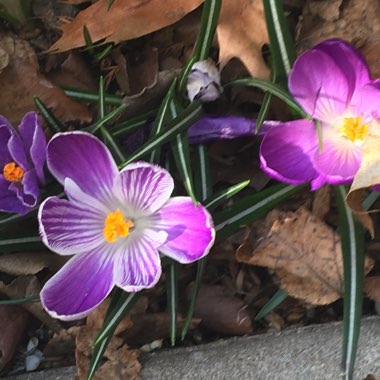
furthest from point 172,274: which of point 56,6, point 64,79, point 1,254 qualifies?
point 56,6

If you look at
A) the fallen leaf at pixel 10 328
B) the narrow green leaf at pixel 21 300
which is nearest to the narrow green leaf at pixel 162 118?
the narrow green leaf at pixel 21 300

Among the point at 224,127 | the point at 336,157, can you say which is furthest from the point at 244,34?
the point at 336,157

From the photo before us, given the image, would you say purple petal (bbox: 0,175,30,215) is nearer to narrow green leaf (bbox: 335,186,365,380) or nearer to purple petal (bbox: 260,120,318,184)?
purple petal (bbox: 260,120,318,184)

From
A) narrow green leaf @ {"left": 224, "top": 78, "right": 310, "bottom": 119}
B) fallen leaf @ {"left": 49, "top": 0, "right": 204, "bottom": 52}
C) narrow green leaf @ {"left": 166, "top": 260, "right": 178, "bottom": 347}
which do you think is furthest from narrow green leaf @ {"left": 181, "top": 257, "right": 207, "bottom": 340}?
fallen leaf @ {"left": 49, "top": 0, "right": 204, "bottom": 52}

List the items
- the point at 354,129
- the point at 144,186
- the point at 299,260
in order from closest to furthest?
the point at 144,186, the point at 354,129, the point at 299,260

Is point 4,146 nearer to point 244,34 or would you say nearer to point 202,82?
point 202,82

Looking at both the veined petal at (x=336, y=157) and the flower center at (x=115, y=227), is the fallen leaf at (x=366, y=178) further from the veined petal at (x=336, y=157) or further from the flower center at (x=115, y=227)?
the flower center at (x=115, y=227)
